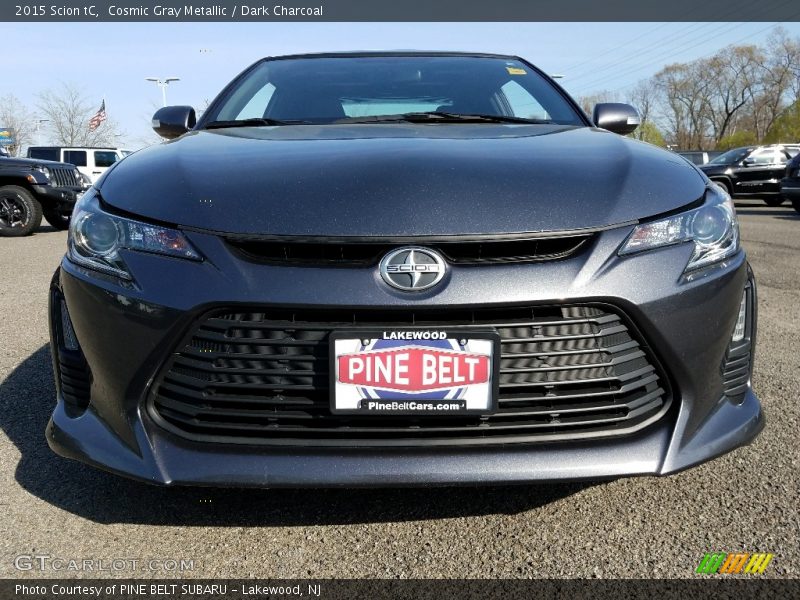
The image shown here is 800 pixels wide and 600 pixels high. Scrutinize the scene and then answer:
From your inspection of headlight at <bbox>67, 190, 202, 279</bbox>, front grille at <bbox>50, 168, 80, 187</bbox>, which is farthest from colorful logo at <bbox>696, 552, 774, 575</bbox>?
front grille at <bbox>50, 168, 80, 187</bbox>

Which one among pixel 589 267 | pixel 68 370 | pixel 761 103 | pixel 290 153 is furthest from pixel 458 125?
pixel 761 103

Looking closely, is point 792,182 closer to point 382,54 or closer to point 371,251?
point 382,54

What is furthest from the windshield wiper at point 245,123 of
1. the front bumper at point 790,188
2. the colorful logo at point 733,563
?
the front bumper at point 790,188

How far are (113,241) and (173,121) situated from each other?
1365 millimetres

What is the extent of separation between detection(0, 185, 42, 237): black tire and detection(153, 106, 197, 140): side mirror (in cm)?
879

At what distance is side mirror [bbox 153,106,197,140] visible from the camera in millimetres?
2881

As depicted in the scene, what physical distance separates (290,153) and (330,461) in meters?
0.87

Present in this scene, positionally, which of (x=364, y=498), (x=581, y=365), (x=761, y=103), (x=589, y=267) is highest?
(x=589, y=267)

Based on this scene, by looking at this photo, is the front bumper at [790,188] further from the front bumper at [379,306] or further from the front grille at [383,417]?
the front grille at [383,417]

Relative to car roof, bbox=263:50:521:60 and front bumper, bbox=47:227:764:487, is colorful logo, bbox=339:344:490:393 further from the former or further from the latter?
car roof, bbox=263:50:521:60

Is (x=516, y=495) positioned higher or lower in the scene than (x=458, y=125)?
lower

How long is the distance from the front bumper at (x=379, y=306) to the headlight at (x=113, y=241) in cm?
3

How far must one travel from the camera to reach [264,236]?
1.57m

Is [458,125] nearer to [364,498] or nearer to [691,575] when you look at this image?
[364,498]
